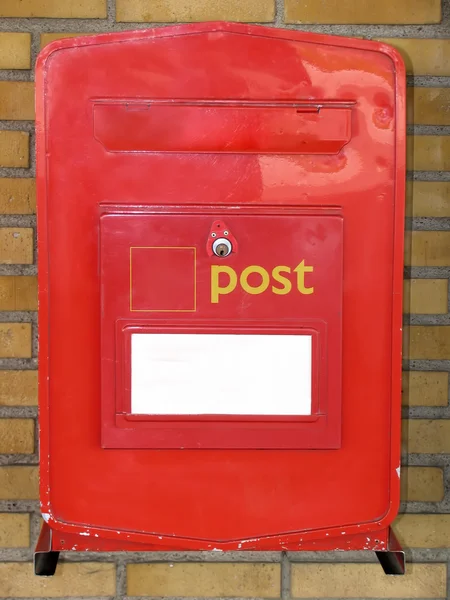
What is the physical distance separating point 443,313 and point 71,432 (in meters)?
0.73

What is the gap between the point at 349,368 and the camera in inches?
34.8

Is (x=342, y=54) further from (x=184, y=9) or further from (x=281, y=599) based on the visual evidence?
(x=281, y=599)

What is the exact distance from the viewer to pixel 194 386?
2.82ft

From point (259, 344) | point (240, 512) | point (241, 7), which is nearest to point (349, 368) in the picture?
point (259, 344)

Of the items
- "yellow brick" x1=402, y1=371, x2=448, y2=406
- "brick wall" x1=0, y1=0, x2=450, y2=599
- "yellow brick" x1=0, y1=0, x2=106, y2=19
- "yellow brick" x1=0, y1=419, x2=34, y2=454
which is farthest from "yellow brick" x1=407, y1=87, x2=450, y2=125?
"yellow brick" x1=0, y1=419, x2=34, y2=454

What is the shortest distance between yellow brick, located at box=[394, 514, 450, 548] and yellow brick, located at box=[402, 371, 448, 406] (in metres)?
0.24

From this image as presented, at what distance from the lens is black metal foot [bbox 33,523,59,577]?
938 mm

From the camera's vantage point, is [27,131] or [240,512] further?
[27,131]

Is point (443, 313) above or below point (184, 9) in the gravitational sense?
below

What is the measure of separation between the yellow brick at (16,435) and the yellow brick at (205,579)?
329 millimetres

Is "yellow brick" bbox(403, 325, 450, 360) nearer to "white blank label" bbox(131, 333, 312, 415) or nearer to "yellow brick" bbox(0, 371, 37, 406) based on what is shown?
"white blank label" bbox(131, 333, 312, 415)

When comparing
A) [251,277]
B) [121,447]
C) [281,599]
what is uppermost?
[251,277]

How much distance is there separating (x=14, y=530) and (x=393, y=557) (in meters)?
0.74

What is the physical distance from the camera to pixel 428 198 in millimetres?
1087
